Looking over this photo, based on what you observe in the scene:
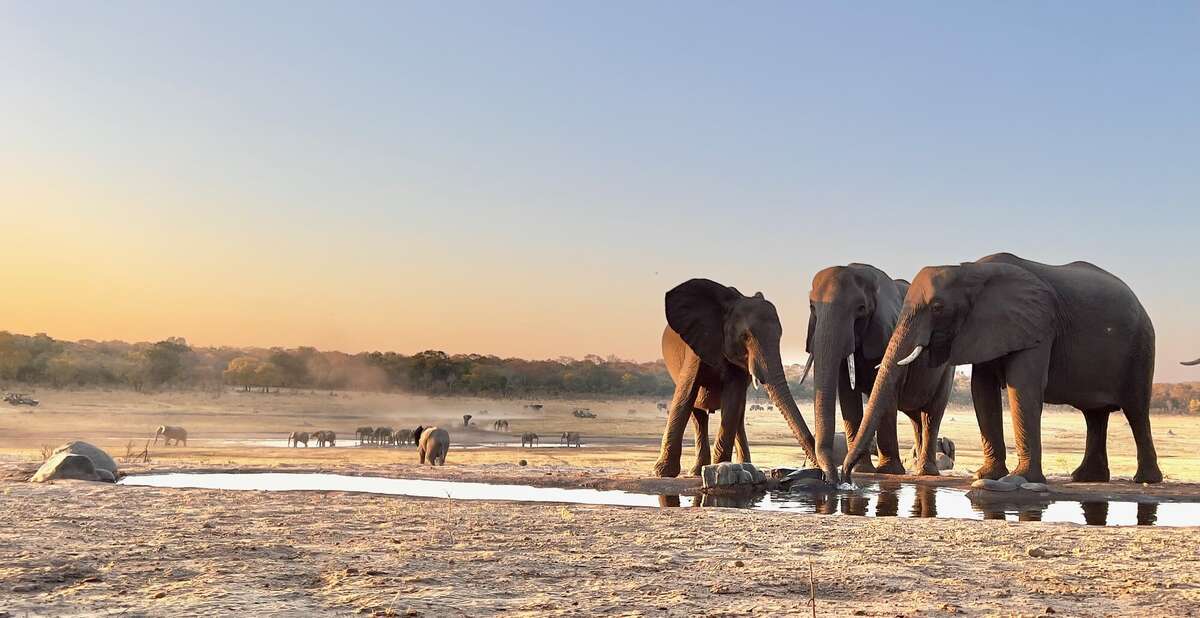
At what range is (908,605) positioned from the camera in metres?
6.33

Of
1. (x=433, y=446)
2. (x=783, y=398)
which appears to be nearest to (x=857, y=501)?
(x=783, y=398)

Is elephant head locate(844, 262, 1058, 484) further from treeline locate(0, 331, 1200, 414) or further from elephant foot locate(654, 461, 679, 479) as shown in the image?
treeline locate(0, 331, 1200, 414)

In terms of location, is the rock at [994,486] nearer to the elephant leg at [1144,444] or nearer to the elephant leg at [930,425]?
the elephant leg at [1144,444]

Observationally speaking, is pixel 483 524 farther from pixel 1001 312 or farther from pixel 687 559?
pixel 1001 312

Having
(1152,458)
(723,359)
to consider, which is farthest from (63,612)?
(1152,458)

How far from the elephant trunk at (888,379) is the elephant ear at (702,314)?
262 centimetres

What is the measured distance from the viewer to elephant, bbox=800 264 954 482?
620 inches

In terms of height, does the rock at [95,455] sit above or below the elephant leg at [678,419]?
below

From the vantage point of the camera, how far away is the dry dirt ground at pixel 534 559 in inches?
250

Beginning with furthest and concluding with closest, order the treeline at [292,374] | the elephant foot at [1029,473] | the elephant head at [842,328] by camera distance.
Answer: the treeline at [292,374]
the elephant head at [842,328]
the elephant foot at [1029,473]

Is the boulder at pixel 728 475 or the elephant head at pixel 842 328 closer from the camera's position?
the boulder at pixel 728 475

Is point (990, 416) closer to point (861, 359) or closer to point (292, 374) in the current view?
point (861, 359)

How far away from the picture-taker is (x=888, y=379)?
1491 cm

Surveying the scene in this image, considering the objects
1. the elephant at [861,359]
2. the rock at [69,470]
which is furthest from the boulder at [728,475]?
the rock at [69,470]
